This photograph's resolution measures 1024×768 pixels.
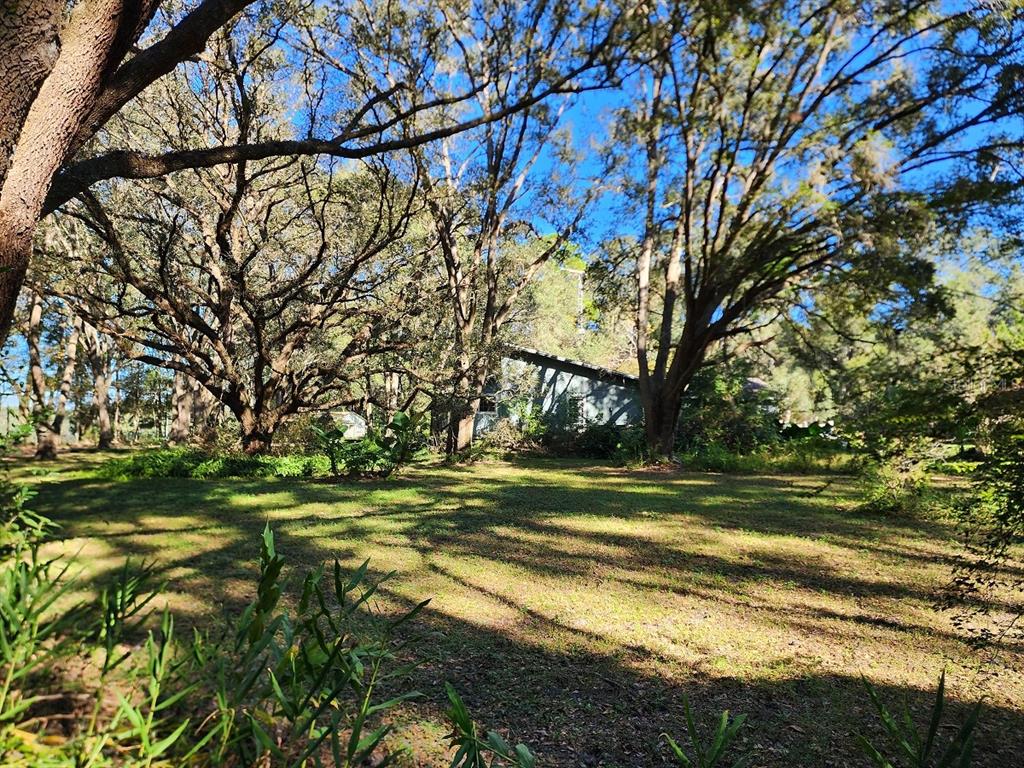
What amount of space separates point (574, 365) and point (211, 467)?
42.6 feet

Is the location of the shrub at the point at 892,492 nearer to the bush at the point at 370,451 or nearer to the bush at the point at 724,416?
the bush at the point at 370,451

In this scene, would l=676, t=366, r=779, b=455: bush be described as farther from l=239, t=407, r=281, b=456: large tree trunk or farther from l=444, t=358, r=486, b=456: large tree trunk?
l=239, t=407, r=281, b=456: large tree trunk

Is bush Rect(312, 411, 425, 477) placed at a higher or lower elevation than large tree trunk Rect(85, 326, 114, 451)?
lower

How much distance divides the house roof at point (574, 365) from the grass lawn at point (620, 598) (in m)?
12.3

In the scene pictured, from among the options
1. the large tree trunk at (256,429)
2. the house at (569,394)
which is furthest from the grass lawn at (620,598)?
the house at (569,394)

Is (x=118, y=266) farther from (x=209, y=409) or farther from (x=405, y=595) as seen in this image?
(x=209, y=409)

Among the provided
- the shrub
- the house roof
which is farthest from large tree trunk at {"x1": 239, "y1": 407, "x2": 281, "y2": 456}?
the shrub

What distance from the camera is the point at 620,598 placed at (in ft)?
13.2

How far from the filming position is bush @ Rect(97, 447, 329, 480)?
1008cm

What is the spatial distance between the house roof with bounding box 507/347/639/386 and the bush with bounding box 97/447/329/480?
1043 centimetres

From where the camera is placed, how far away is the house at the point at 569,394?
A: 2003 centimetres

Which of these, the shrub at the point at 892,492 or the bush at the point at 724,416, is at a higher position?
the bush at the point at 724,416

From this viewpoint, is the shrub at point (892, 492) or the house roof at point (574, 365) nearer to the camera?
the shrub at point (892, 492)

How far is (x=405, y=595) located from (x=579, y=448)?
46.6ft
